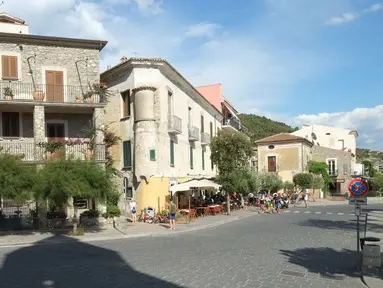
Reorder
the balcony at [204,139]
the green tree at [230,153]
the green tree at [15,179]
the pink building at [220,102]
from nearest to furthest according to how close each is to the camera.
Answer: the green tree at [15,179], the green tree at [230,153], the balcony at [204,139], the pink building at [220,102]

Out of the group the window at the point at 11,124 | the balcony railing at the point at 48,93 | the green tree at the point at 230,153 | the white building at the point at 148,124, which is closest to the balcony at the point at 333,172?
the green tree at the point at 230,153

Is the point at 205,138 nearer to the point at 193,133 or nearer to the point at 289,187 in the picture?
the point at 193,133

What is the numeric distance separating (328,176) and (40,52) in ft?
149

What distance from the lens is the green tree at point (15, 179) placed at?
16500mm

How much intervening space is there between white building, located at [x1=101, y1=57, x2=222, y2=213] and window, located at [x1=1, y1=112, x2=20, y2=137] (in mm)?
5999

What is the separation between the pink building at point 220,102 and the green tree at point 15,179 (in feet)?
A: 84.9

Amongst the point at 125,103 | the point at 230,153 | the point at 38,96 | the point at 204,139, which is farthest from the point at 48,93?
the point at 204,139

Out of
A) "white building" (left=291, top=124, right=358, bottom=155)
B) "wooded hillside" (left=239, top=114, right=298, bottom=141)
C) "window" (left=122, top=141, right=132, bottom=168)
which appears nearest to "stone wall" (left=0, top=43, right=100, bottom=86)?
"window" (left=122, top=141, right=132, bottom=168)

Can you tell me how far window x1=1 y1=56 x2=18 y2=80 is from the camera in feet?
74.6

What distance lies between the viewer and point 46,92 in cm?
2338

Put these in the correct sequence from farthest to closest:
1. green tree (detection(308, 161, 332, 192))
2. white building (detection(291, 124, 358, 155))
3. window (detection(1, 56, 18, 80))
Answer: white building (detection(291, 124, 358, 155)) → green tree (detection(308, 161, 332, 192)) → window (detection(1, 56, 18, 80))

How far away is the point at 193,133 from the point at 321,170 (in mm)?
30936

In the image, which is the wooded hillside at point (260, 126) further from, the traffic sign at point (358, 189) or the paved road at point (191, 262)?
the traffic sign at point (358, 189)

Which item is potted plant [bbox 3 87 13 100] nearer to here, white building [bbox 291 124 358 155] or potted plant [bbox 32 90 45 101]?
potted plant [bbox 32 90 45 101]
